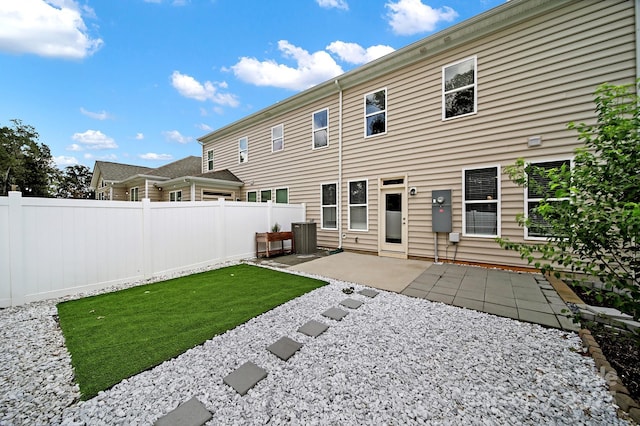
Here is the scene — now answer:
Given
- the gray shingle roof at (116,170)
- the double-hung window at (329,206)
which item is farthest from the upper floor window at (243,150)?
the gray shingle roof at (116,170)

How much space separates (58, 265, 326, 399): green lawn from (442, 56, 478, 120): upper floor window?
17.7 ft

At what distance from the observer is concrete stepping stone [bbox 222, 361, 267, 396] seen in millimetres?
1858

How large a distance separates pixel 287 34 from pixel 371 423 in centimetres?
1327

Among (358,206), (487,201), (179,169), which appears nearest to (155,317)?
(358,206)

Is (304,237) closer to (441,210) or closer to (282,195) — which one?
(282,195)

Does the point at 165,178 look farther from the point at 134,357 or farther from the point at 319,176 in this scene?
the point at 134,357

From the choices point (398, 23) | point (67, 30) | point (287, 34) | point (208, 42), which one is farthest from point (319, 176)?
point (67, 30)

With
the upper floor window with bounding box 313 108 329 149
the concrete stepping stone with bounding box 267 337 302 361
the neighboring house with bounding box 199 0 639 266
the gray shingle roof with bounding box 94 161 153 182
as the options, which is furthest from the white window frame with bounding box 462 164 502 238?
the gray shingle roof with bounding box 94 161 153 182

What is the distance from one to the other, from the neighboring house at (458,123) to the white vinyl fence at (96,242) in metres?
3.92

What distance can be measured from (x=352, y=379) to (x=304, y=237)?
563 centimetres

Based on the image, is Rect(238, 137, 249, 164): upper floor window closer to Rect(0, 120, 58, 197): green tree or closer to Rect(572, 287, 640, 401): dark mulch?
Rect(572, 287, 640, 401): dark mulch

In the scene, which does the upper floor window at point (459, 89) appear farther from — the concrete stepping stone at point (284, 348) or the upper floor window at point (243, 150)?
the upper floor window at point (243, 150)

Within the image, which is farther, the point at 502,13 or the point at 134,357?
the point at 502,13

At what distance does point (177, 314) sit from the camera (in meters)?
3.23
